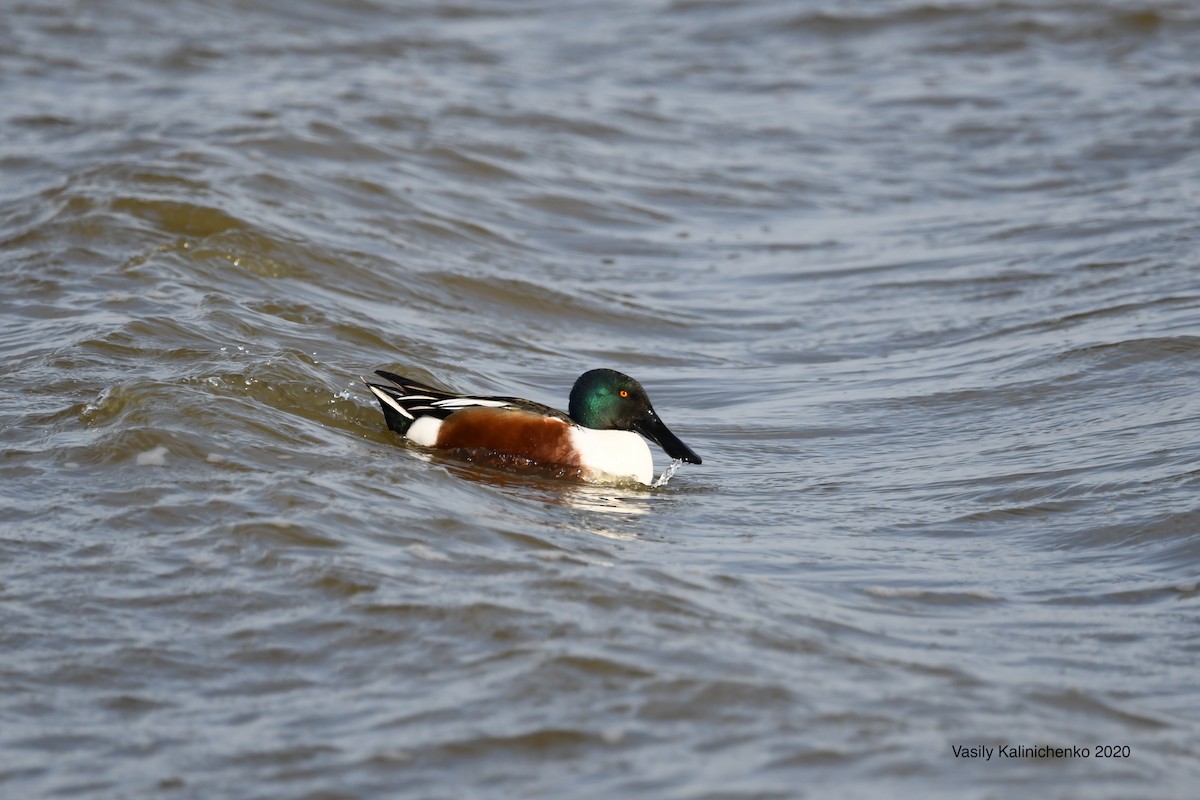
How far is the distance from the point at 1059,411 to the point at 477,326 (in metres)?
3.63

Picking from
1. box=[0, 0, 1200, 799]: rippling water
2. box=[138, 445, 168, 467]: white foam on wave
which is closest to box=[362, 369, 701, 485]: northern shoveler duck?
box=[0, 0, 1200, 799]: rippling water

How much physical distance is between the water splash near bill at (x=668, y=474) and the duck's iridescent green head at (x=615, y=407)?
145mm

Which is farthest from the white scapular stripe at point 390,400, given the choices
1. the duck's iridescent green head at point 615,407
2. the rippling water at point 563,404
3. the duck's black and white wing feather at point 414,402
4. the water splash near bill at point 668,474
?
the water splash near bill at point 668,474

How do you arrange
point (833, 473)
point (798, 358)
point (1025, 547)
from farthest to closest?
1. point (798, 358)
2. point (833, 473)
3. point (1025, 547)

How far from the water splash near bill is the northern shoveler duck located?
0.05 metres

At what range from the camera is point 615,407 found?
7.25 metres

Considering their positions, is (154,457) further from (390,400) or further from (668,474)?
(668,474)

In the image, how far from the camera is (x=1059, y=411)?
8023 mm

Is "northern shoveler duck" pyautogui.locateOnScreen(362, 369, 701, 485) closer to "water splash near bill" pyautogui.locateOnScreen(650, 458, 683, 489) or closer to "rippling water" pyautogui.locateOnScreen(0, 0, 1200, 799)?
"water splash near bill" pyautogui.locateOnScreen(650, 458, 683, 489)

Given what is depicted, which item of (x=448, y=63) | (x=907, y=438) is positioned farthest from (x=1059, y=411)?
(x=448, y=63)

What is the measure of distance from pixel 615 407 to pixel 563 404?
1305 mm

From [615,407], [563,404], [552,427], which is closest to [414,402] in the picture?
[552,427]

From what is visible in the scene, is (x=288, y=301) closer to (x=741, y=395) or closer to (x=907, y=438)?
(x=741, y=395)

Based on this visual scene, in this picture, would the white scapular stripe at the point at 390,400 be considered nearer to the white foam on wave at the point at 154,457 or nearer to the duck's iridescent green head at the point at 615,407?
the duck's iridescent green head at the point at 615,407
